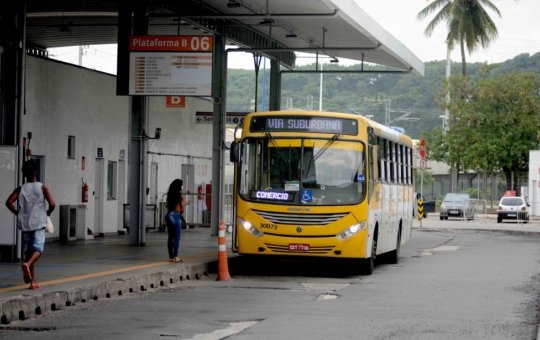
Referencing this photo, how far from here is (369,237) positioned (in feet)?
73.3

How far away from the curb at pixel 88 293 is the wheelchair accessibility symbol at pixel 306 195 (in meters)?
2.25

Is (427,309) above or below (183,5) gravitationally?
below

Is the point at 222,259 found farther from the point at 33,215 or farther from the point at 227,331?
the point at 227,331

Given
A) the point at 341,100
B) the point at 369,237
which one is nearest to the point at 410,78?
the point at 341,100

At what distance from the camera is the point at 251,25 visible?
33.2 meters

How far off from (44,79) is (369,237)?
1006cm

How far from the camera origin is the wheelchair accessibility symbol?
2189 cm

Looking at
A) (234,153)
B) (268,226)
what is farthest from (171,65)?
(268,226)

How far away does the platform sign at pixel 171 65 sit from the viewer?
2522 cm

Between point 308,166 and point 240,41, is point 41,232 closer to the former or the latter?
point 308,166

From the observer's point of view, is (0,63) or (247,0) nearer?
(0,63)

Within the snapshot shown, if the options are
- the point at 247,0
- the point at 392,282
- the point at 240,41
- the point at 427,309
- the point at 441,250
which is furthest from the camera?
the point at 240,41

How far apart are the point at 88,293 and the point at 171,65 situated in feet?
31.3

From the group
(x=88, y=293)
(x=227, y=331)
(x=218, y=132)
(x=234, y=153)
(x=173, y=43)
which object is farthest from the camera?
(x=218, y=132)
